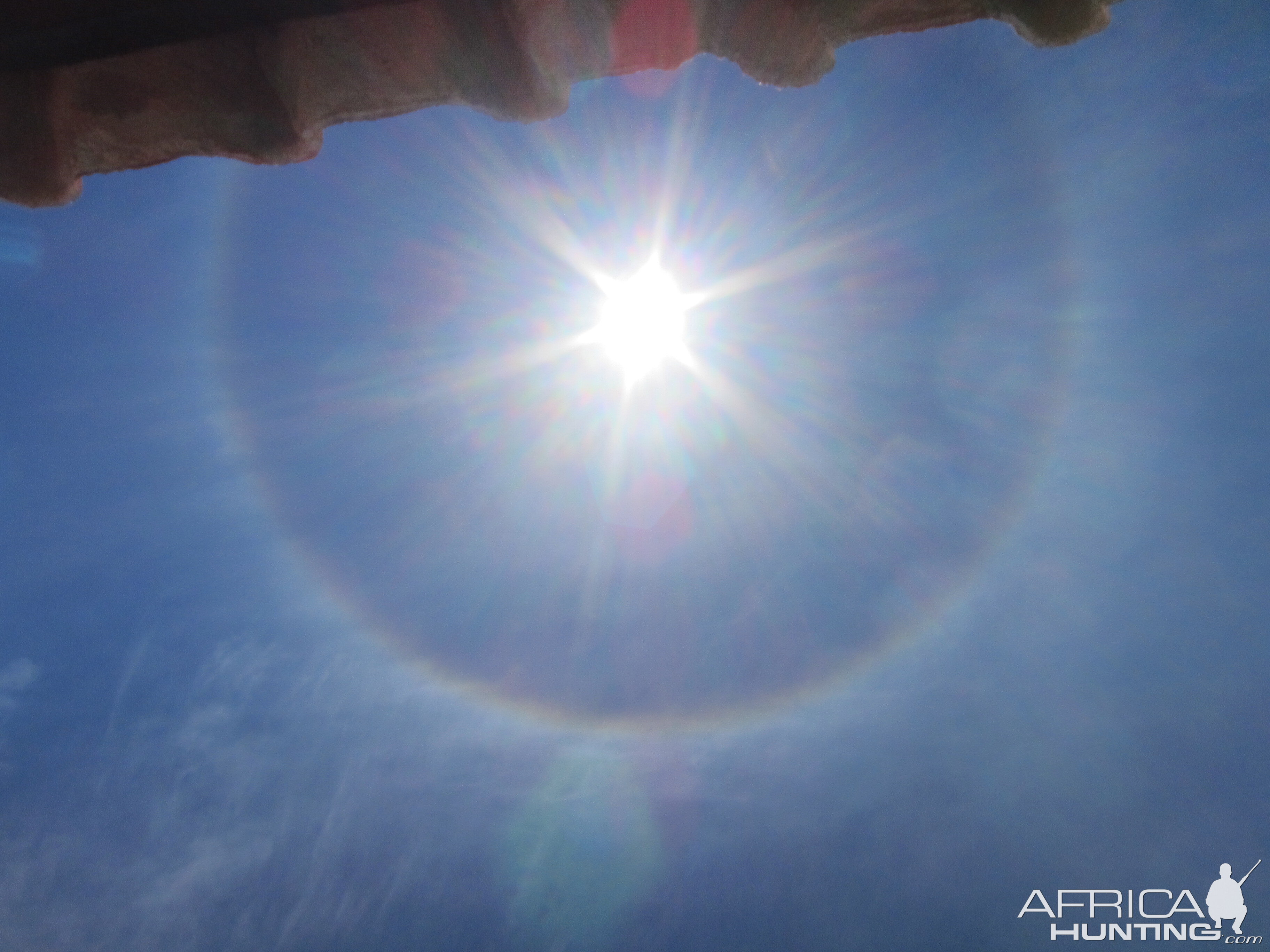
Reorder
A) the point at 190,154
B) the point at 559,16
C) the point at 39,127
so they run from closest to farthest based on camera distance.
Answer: the point at 559,16 < the point at 39,127 < the point at 190,154

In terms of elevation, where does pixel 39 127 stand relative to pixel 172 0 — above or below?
below

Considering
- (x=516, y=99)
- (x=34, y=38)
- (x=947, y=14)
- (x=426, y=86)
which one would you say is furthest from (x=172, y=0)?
(x=947, y=14)

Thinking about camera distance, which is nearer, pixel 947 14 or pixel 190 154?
pixel 947 14

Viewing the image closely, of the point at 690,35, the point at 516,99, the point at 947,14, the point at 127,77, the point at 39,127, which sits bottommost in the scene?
the point at 39,127

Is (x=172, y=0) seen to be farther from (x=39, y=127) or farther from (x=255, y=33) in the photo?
(x=39, y=127)

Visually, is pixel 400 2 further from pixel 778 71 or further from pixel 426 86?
pixel 778 71

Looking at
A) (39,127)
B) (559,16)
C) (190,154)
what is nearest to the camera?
(559,16)

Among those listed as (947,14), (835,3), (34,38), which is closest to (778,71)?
(835,3)
